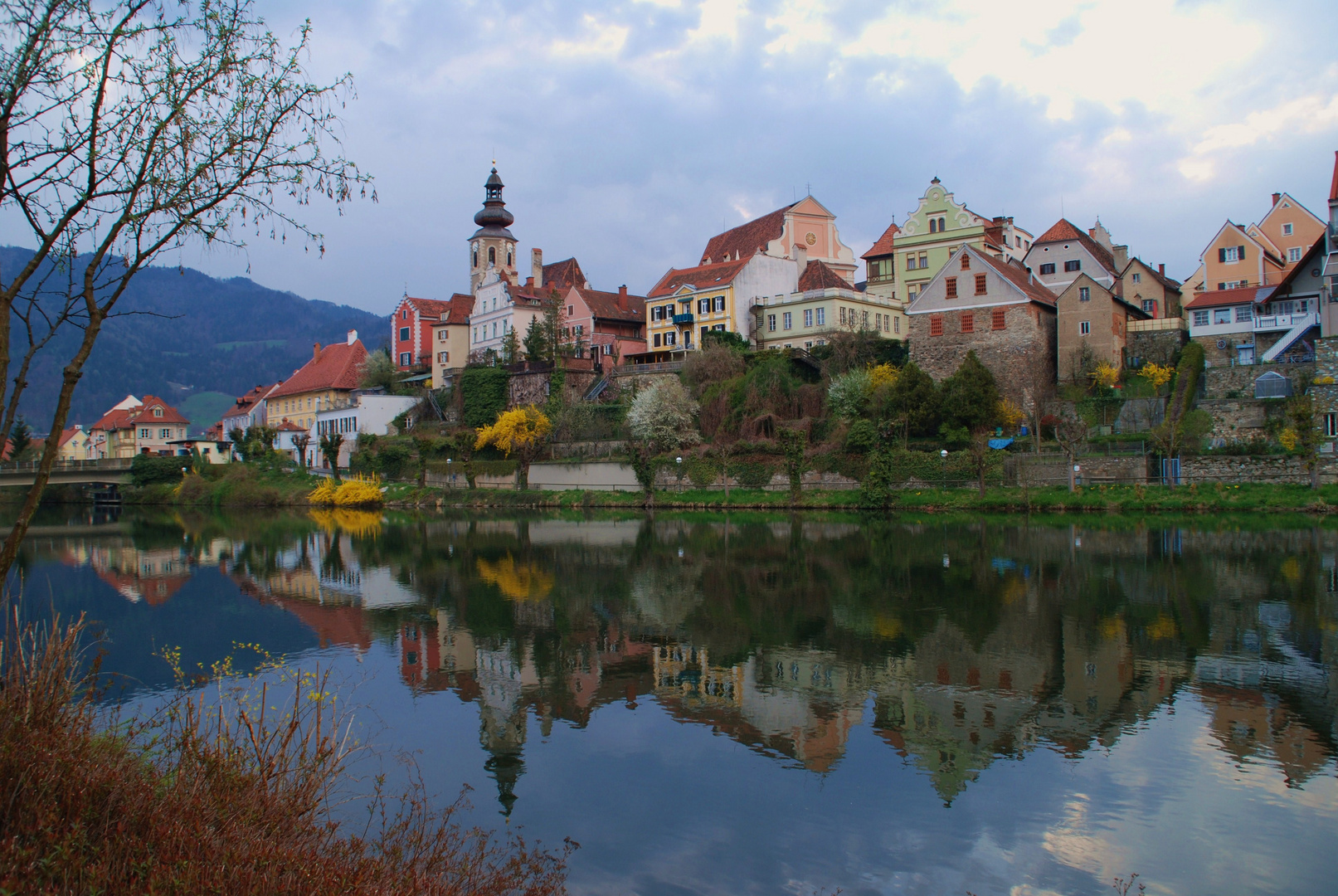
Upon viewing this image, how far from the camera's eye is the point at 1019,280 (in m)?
51.1

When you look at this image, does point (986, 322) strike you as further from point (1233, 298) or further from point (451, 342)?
point (451, 342)

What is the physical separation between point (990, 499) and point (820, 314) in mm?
21343

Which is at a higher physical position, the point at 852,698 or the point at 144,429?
the point at 144,429

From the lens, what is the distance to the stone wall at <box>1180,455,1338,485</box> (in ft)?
121

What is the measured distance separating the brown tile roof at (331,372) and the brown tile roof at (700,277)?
30496 millimetres

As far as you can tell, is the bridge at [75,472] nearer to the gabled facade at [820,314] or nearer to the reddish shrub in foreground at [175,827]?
the gabled facade at [820,314]

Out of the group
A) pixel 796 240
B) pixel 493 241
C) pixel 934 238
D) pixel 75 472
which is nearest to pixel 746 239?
pixel 796 240

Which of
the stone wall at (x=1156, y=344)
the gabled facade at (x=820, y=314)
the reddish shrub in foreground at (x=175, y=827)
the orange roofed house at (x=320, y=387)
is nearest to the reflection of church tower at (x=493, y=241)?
the orange roofed house at (x=320, y=387)

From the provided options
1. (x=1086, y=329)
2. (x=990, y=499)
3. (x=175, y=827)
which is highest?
(x=1086, y=329)

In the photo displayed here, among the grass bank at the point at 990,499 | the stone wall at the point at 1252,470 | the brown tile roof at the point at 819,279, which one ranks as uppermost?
the brown tile roof at the point at 819,279

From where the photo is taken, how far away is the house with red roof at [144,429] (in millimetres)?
94188

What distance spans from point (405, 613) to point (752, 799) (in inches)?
A: 508

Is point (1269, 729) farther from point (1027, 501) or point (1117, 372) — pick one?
point (1117, 372)

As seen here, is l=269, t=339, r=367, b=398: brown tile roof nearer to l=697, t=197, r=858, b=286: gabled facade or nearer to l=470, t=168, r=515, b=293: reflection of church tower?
l=470, t=168, r=515, b=293: reflection of church tower
